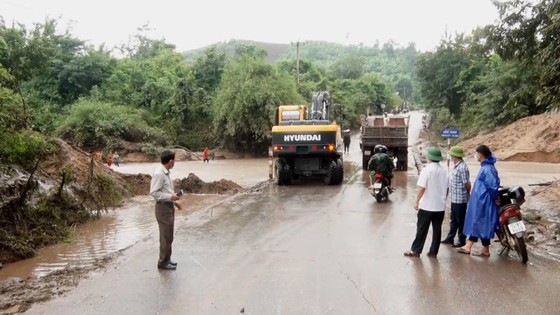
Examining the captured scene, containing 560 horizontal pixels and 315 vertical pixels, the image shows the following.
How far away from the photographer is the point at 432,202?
293 inches

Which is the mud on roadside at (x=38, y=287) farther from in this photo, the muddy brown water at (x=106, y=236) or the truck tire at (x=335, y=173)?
the truck tire at (x=335, y=173)

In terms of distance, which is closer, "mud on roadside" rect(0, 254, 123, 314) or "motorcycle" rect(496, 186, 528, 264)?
"mud on roadside" rect(0, 254, 123, 314)

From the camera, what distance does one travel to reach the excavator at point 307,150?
16844 millimetres

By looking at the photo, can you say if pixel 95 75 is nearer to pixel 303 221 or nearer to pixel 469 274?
pixel 303 221

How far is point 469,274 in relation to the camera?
661 cm

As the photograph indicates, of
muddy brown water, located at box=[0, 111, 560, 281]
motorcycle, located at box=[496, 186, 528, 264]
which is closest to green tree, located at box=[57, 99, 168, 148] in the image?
muddy brown water, located at box=[0, 111, 560, 281]

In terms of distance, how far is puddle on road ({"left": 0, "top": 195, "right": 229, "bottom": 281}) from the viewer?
25.2ft

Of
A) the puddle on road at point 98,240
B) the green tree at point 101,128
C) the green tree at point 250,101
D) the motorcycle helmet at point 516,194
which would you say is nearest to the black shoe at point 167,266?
the puddle on road at point 98,240

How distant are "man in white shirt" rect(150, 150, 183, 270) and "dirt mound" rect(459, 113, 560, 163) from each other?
24616 millimetres

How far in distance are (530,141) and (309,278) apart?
2574 cm

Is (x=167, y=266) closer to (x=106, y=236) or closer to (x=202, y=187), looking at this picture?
(x=106, y=236)

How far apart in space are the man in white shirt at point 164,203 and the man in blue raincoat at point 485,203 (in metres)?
4.24

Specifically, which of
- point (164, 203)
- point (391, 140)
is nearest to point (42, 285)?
point (164, 203)

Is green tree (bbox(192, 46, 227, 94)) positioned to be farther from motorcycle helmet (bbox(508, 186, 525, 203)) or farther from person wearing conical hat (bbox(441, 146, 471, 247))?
motorcycle helmet (bbox(508, 186, 525, 203))
